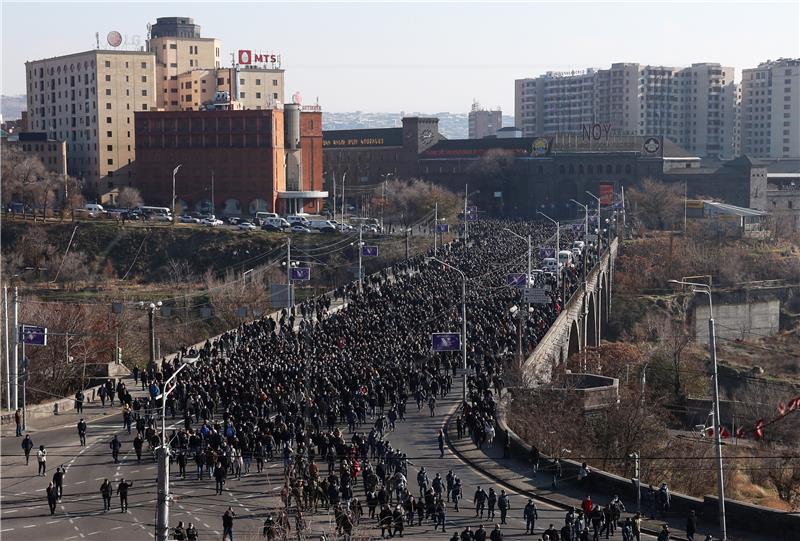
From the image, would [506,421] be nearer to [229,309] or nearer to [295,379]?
[295,379]

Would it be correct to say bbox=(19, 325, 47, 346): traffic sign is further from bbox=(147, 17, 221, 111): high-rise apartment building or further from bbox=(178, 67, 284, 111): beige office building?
bbox=(147, 17, 221, 111): high-rise apartment building

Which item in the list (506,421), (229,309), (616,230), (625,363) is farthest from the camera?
(616,230)

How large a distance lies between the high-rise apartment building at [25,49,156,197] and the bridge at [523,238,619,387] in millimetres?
57069

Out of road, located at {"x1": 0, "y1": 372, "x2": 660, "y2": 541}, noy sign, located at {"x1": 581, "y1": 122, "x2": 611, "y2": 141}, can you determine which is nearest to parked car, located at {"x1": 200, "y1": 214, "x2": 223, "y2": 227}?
noy sign, located at {"x1": 581, "y1": 122, "x2": 611, "y2": 141}

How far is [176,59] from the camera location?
448ft

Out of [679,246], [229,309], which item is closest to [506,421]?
[229,309]

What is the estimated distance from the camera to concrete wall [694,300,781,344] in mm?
86812

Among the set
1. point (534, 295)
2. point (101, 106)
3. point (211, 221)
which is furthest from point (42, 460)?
point (101, 106)

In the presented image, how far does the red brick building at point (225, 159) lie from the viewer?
4380 inches

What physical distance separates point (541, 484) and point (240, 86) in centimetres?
10474

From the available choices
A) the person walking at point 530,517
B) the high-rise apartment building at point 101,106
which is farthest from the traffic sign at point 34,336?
the high-rise apartment building at point 101,106

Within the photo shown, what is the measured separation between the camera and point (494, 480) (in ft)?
103

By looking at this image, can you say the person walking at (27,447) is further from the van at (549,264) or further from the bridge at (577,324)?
the van at (549,264)

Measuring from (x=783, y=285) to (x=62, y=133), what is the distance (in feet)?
261
